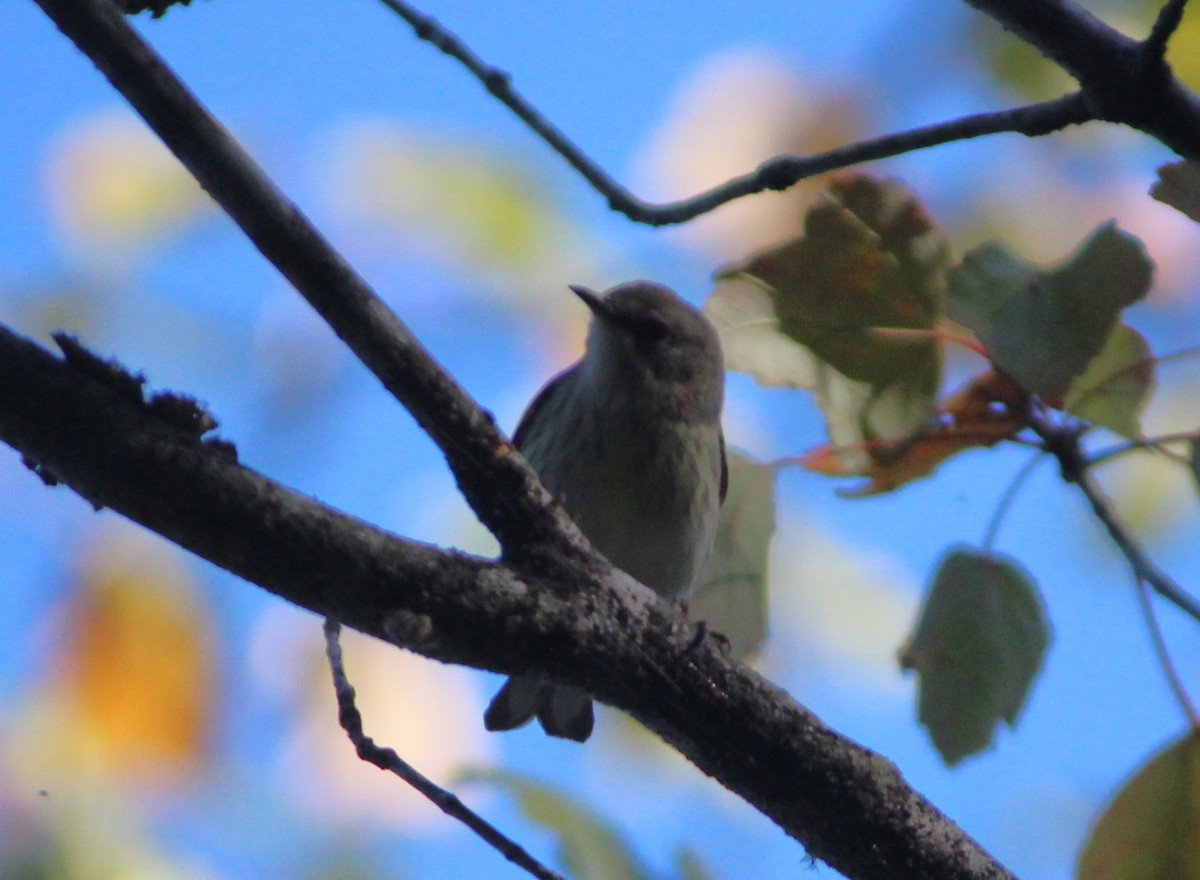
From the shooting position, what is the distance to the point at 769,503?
3.48m

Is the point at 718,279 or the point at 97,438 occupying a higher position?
the point at 718,279

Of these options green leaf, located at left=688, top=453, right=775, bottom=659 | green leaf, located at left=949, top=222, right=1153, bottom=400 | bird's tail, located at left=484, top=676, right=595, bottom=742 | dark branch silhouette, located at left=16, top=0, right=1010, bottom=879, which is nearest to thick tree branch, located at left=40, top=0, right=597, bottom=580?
dark branch silhouette, located at left=16, top=0, right=1010, bottom=879

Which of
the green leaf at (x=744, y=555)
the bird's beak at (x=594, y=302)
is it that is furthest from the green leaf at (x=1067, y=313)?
the bird's beak at (x=594, y=302)

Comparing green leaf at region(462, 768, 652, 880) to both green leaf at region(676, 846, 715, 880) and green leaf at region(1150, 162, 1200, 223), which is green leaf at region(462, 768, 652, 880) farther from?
green leaf at region(1150, 162, 1200, 223)

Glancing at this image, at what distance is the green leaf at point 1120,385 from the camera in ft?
9.86

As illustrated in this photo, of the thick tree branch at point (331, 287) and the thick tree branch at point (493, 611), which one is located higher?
the thick tree branch at point (331, 287)

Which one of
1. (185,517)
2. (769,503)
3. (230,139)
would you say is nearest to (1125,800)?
(769,503)

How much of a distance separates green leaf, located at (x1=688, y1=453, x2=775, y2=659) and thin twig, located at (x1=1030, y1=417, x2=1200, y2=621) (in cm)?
→ 69

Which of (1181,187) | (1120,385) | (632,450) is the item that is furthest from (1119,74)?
(632,450)

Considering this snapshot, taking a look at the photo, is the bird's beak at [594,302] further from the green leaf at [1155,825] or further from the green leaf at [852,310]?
the green leaf at [1155,825]

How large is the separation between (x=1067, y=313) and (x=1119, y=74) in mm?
619

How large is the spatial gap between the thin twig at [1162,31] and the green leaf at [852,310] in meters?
0.89

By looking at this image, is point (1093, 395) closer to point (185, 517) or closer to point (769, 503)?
point (769, 503)

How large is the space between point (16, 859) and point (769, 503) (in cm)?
236
